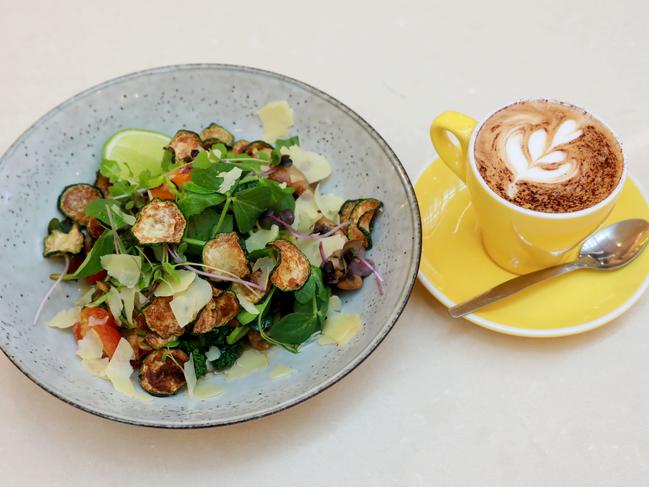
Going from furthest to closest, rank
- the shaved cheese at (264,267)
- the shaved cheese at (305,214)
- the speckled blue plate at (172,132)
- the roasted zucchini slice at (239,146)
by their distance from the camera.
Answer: the roasted zucchini slice at (239,146), the shaved cheese at (305,214), the shaved cheese at (264,267), the speckled blue plate at (172,132)

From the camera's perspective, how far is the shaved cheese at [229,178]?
1151mm

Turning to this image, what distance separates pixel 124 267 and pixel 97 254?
0.18ft

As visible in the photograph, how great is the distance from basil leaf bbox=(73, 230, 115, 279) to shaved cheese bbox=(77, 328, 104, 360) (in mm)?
105

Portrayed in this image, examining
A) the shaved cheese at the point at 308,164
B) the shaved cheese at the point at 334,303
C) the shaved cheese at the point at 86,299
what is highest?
the shaved cheese at the point at 308,164

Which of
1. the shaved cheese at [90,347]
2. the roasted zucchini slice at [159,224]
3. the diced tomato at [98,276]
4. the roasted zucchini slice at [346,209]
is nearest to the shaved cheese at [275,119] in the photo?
the roasted zucchini slice at [346,209]

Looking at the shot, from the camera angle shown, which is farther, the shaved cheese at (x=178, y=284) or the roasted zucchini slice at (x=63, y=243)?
the roasted zucchini slice at (x=63, y=243)

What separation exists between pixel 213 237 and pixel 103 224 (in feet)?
0.72

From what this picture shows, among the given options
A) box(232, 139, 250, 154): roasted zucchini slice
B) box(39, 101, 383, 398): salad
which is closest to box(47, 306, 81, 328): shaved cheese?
box(39, 101, 383, 398): salad

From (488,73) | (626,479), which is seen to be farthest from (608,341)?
(488,73)

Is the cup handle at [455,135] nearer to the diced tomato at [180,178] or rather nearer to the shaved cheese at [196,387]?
the diced tomato at [180,178]

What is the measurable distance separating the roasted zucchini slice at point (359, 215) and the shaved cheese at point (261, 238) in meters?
0.14

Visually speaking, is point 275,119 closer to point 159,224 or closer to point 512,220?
point 159,224

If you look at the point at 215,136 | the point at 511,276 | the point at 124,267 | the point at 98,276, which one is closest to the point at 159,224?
the point at 124,267

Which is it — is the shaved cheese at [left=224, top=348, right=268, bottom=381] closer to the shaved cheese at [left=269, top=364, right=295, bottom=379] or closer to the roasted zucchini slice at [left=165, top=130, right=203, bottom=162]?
the shaved cheese at [left=269, top=364, right=295, bottom=379]
